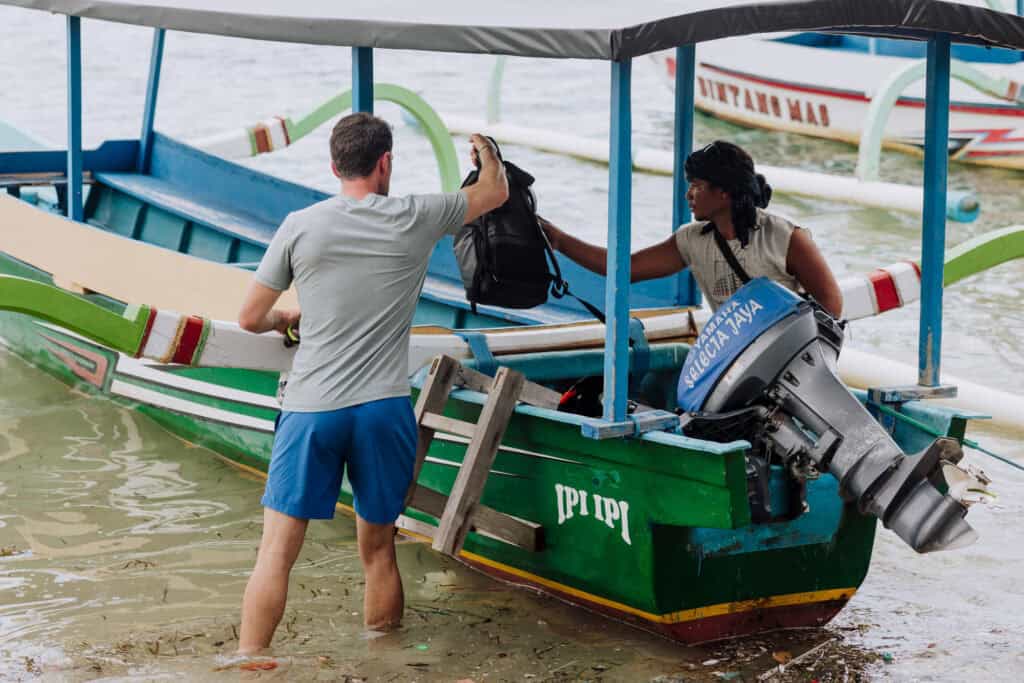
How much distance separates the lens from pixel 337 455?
508cm

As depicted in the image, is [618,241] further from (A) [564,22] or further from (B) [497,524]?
(B) [497,524]

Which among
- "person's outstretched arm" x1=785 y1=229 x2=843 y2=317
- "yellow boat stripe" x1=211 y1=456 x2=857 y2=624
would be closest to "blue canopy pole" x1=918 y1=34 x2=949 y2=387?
"person's outstretched arm" x1=785 y1=229 x2=843 y2=317

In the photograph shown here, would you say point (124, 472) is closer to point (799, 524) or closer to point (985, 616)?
point (799, 524)

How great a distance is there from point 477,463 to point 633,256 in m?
1.07

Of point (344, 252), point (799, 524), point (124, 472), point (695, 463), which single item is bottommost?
point (124, 472)

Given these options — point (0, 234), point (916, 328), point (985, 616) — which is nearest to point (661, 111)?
point (916, 328)

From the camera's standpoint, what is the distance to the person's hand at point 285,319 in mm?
5238

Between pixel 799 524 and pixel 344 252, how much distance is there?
72.5 inches

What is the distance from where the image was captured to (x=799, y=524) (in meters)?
5.45

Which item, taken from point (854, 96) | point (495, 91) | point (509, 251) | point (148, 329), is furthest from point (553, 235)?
point (854, 96)

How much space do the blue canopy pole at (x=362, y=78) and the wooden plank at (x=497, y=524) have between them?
4.90 feet

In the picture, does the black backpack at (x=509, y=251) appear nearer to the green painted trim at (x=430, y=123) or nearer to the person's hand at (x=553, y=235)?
the person's hand at (x=553, y=235)

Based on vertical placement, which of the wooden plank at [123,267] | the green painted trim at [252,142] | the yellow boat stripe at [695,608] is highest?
the green painted trim at [252,142]

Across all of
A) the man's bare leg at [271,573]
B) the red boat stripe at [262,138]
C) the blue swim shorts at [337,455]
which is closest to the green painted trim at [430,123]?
the red boat stripe at [262,138]
